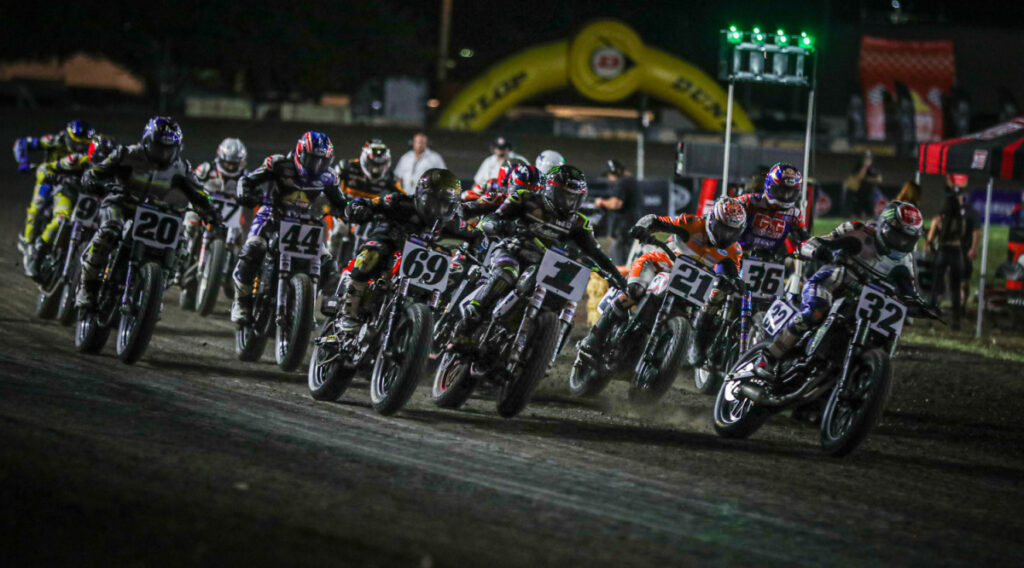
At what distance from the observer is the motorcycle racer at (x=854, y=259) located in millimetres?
9867

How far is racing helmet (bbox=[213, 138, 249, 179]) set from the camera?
53.4 feet

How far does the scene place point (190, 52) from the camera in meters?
53.6

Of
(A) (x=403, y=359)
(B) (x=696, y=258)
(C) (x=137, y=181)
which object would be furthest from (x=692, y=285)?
(C) (x=137, y=181)

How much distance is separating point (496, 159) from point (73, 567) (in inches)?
583

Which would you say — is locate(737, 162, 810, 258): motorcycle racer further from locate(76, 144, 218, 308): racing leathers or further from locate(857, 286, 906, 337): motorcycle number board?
locate(76, 144, 218, 308): racing leathers

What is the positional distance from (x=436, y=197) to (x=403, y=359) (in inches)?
58.2

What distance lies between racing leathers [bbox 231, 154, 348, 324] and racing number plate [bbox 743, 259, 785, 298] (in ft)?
12.3

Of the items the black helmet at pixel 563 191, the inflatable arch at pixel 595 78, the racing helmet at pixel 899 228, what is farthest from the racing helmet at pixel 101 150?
the inflatable arch at pixel 595 78

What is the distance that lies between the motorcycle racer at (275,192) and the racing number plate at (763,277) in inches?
148

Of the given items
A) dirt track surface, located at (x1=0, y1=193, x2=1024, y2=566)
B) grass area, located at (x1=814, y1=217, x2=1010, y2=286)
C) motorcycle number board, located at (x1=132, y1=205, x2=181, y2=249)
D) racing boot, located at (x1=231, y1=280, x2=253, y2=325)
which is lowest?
dirt track surface, located at (x1=0, y1=193, x2=1024, y2=566)

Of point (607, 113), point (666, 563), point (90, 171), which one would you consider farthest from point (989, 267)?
point (607, 113)

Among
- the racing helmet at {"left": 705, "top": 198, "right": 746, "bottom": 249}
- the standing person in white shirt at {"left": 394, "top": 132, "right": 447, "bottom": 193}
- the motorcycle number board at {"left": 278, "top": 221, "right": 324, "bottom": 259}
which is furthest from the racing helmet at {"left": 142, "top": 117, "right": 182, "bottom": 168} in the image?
the standing person in white shirt at {"left": 394, "top": 132, "right": 447, "bottom": 193}

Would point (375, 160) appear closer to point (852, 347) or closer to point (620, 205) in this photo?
point (620, 205)

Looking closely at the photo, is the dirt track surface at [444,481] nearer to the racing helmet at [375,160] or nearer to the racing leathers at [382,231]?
the racing leathers at [382,231]
